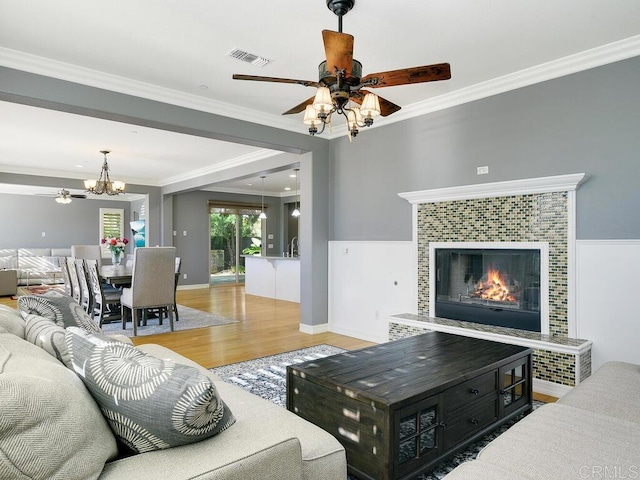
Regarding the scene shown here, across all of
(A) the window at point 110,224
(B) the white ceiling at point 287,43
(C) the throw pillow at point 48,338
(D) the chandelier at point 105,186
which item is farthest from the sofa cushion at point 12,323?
(A) the window at point 110,224

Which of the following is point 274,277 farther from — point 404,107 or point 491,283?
point 491,283

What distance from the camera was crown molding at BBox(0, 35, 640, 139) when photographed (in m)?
3.22

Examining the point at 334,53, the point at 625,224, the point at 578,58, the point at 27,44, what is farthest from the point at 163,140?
the point at 625,224

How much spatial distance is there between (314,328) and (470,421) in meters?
3.21

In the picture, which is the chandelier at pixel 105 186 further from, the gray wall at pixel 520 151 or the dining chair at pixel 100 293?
the gray wall at pixel 520 151

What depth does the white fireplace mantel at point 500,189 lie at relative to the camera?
3.33 m

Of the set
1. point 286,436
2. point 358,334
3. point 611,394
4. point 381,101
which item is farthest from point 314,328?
point 286,436

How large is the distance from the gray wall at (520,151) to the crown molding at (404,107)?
65mm

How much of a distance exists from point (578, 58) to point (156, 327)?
18.7ft

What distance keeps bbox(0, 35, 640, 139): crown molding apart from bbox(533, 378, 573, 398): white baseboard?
2.52 m

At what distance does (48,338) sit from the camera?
1.37 meters

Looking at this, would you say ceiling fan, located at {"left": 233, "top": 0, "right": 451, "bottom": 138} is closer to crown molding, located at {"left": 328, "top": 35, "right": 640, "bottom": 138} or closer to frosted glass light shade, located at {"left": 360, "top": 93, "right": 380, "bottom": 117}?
frosted glass light shade, located at {"left": 360, "top": 93, "right": 380, "bottom": 117}

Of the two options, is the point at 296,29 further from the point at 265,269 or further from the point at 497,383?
the point at 265,269

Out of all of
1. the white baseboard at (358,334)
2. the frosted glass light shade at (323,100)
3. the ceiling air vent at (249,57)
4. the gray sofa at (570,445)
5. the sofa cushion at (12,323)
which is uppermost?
the ceiling air vent at (249,57)
